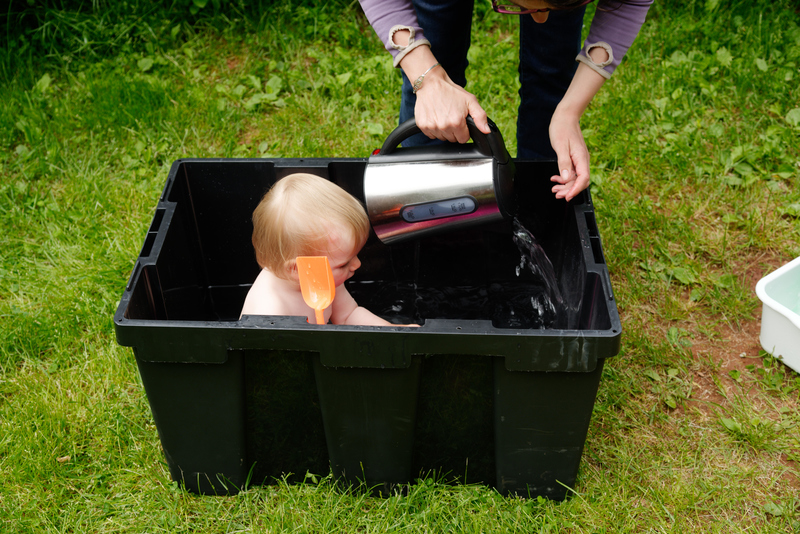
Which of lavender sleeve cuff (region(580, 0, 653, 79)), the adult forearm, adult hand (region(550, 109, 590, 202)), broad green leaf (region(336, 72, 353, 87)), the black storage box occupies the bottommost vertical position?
the black storage box

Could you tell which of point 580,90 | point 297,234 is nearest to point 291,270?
point 297,234

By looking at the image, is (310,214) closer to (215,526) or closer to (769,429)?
(215,526)

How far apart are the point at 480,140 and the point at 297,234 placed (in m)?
0.43

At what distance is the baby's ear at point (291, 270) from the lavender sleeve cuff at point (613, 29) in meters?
0.77

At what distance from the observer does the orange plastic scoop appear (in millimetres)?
1401

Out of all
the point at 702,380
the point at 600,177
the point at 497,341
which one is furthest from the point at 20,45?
the point at 702,380

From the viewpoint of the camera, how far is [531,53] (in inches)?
71.6

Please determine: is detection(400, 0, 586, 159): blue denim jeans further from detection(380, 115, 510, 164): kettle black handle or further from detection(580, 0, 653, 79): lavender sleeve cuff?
detection(380, 115, 510, 164): kettle black handle

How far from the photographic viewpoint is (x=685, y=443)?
1.61 m

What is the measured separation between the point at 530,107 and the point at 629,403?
84 cm

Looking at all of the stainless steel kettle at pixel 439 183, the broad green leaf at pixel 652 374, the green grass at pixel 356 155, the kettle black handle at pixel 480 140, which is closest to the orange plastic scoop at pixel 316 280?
the stainless steel kettle at pixel 439 183

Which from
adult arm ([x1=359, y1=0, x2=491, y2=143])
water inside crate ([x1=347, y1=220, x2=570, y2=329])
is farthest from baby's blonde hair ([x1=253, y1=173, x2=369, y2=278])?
water inside crate ([x1=347, y1=220, x2=570, y2=329])

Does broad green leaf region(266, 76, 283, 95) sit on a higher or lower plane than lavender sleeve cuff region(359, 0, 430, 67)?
lower

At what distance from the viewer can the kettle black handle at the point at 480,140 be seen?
54.9 inches
